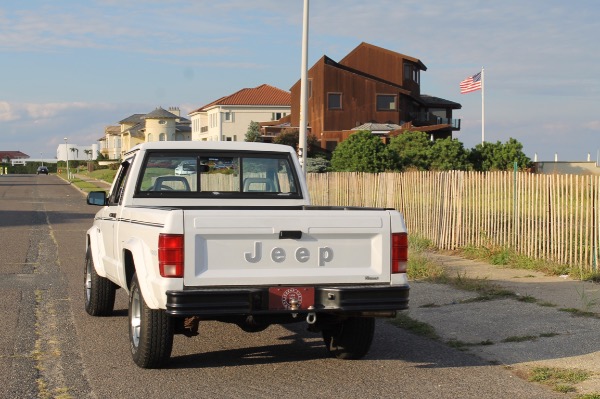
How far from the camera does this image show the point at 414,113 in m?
80.1

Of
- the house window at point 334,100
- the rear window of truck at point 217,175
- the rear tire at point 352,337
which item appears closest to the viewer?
the rear tire at point 352,337

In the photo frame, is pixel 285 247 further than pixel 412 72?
No

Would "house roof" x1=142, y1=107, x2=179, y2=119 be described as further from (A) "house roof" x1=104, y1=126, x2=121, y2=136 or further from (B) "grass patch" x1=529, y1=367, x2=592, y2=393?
(B) "grass patch" x1=529, y1=367, x2=592, y2=393

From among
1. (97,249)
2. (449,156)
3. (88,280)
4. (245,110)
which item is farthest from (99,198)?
(245,110)

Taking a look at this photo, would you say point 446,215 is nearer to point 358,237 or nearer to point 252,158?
point 252,158

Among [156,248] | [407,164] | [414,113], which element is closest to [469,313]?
[156,248]

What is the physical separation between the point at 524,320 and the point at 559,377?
272 cm

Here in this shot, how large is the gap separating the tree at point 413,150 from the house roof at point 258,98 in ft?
159

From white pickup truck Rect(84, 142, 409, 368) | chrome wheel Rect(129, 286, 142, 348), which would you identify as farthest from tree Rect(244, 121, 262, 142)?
white pickup truck Rect(84, 142, 409, 368)

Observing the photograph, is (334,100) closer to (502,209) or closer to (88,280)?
(502,209)

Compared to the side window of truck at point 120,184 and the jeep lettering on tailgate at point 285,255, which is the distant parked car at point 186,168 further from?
the jeep lettering on tailgate at point 285,255

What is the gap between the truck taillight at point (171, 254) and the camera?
7.00 m

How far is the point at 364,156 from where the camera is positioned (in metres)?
48.9

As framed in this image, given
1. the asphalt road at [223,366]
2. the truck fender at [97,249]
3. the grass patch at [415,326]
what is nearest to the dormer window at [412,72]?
the asphalt road at [223,366]
